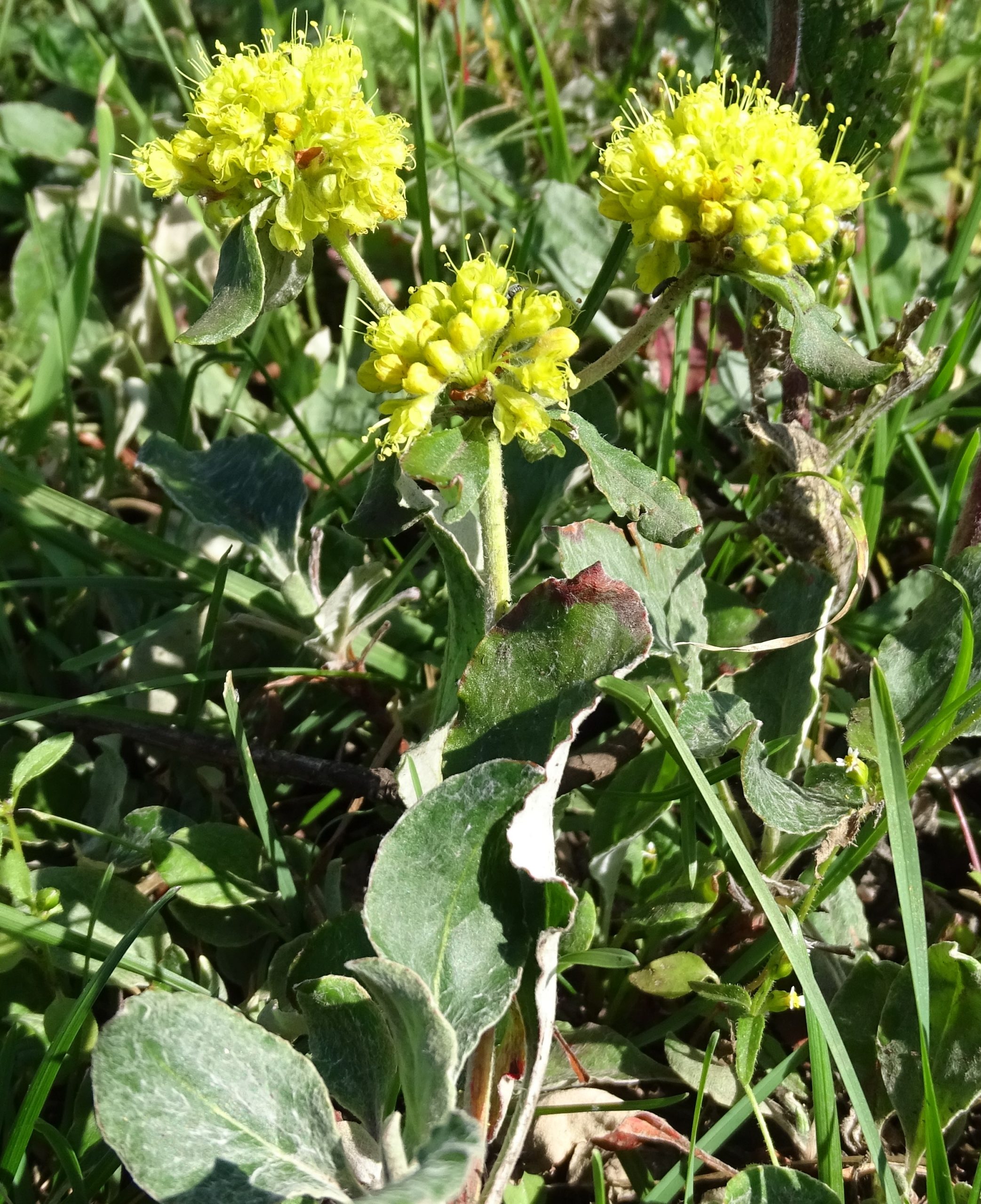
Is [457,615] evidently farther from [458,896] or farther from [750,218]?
[750,218]

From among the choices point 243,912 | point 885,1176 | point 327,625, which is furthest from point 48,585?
point 885,1176

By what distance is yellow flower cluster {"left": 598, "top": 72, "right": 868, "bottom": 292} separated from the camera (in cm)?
133

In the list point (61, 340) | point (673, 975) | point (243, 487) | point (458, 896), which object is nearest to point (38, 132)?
point (61, 340)

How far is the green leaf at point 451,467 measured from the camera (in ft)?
3.86

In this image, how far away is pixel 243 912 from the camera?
5.31 feet

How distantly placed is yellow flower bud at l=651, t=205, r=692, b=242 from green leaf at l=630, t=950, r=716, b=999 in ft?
3.06

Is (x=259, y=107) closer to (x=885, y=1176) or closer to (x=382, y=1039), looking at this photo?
(x=382, y=1039)

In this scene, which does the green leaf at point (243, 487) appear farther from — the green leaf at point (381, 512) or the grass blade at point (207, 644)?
the green leaf at point (381, 512)

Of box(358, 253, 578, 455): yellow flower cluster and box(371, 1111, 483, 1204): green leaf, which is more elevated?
box(358, 253, 578, 455): yellow flower cluster

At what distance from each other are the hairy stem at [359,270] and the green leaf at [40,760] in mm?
758

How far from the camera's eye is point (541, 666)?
1.37 meters

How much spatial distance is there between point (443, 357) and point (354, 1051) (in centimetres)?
81

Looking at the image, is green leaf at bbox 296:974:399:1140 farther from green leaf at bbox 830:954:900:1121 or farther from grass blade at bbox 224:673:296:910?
green leaf at bbox 830:954:900:1121

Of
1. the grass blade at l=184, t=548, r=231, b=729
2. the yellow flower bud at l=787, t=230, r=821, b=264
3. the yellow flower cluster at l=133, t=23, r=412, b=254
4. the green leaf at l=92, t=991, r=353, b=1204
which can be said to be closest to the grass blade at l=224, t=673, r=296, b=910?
the grass blade at l=184, t=548, r=231, b=729
